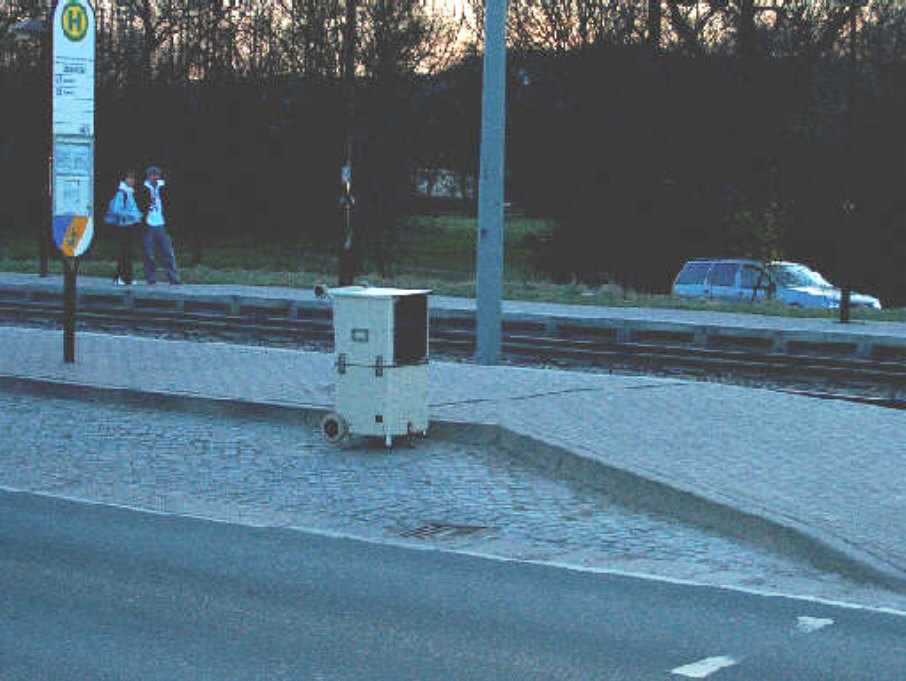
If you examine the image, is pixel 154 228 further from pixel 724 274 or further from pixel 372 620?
pixel 372 620

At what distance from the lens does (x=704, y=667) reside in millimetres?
5746

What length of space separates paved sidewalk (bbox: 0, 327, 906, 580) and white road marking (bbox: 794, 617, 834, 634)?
830 millimetres

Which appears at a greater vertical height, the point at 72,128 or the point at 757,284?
the point at 72,128

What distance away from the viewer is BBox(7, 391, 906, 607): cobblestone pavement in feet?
26.2

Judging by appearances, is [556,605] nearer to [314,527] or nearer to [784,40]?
[314,527]

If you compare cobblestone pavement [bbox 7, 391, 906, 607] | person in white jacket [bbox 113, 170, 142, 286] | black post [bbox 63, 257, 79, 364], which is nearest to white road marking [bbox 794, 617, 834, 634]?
cobblestone pavement [bbox 7, 391, 906, 607]

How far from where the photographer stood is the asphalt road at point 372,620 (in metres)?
5.72

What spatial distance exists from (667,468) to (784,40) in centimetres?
3212

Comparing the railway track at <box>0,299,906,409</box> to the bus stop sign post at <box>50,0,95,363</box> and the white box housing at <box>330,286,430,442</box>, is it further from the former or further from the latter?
the bus stop sign post at <box>50,0,95,363</box>

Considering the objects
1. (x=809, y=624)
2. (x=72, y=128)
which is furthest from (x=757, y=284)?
(x=809, y=624)

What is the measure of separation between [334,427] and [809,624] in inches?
206

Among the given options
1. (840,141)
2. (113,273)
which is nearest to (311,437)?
(113,273)

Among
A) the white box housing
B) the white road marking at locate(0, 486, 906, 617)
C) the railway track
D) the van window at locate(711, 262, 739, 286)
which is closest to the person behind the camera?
the white road marking at locate(0, 486, 906, 617)

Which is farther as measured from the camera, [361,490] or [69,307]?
[69,307]
